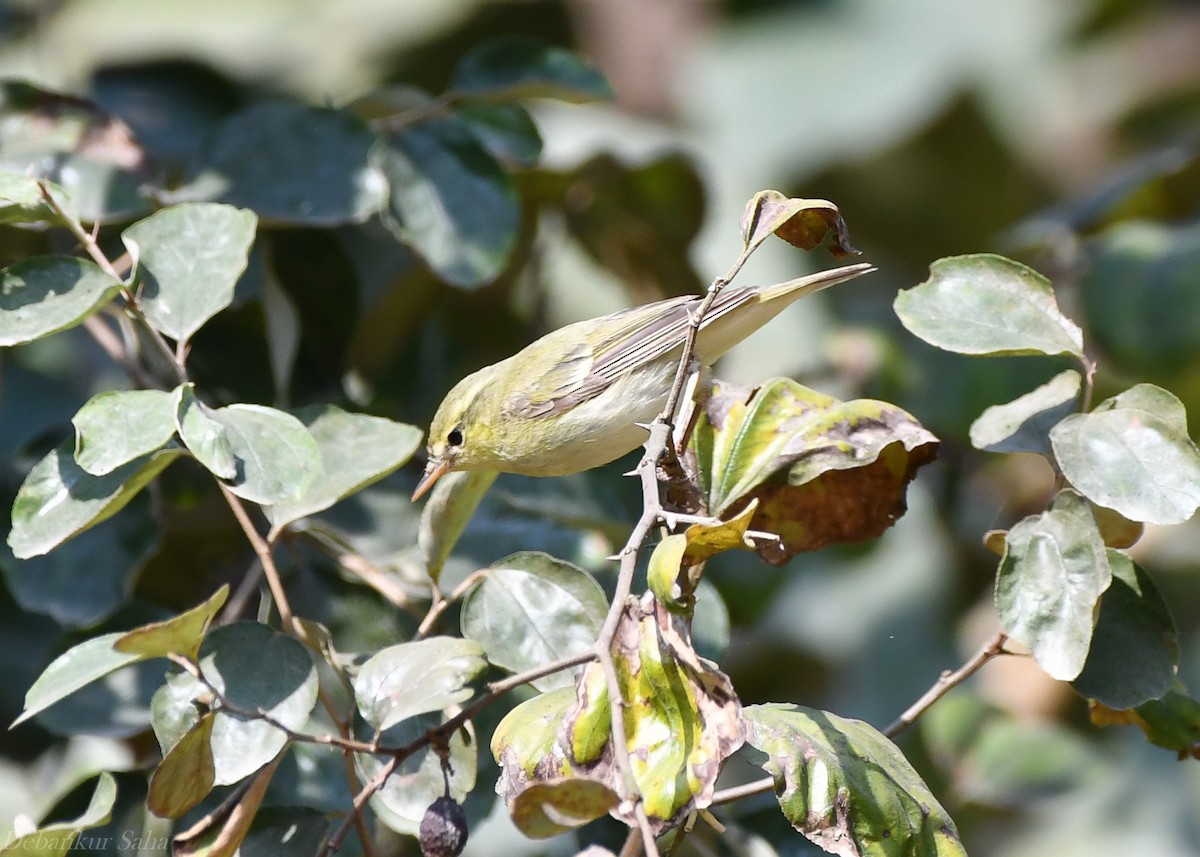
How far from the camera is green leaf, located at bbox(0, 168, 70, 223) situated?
54.5 inches

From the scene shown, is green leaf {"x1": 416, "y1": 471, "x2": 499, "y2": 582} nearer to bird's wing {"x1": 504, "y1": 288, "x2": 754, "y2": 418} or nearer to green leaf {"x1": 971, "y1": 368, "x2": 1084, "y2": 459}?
green leaf {"x1": 971, "y1": 368, "x2": 1084, "y2": 459}

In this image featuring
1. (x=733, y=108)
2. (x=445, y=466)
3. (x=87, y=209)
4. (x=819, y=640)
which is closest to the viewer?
(x=87, y=209)

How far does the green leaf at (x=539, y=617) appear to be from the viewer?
1458 mm

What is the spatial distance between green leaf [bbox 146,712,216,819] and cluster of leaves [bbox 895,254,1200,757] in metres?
0.83

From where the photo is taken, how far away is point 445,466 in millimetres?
2262

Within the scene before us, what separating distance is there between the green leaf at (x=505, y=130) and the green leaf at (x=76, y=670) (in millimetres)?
1073

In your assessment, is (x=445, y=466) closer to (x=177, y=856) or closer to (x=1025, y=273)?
(x=177, y=856)

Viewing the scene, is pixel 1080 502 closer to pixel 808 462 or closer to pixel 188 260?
pixel 808 462

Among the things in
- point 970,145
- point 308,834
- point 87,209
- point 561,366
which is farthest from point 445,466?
point 970,145

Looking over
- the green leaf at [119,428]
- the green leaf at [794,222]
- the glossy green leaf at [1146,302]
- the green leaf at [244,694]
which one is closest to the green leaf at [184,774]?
the green leaf at [244,694]

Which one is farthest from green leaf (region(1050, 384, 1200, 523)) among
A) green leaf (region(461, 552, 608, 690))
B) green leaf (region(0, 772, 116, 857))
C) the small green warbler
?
green leaf (region(0, 772, 116, 857))

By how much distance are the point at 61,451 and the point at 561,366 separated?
1149mm

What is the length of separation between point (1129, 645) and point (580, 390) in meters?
1.19

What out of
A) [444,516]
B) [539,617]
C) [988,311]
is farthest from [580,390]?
[988,311]
